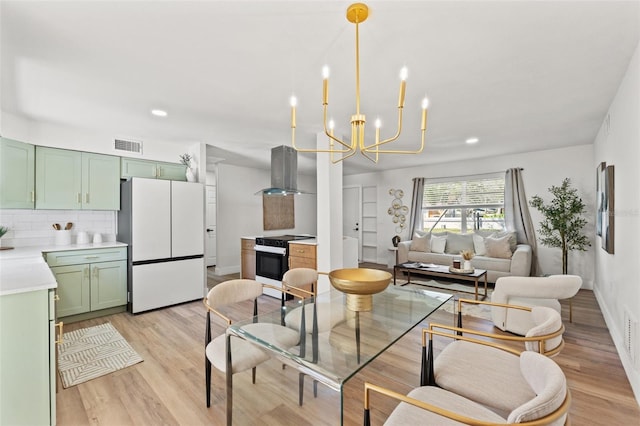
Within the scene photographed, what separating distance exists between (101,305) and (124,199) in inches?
54.3

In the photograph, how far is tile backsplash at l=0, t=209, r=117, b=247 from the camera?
350 cm

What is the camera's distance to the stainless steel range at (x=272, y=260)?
14.8ft

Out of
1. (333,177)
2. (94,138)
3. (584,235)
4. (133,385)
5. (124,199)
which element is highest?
(94,138)

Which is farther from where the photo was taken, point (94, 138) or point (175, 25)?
point (94, 138)

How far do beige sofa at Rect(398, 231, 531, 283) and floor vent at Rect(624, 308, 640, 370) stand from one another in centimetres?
255

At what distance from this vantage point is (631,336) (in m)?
2.20

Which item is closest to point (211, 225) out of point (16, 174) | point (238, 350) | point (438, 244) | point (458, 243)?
point (16, 174)

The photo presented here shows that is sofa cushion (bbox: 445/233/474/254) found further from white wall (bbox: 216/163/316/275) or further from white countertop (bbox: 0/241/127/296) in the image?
white countertop (bbox: 0/241/127/296)

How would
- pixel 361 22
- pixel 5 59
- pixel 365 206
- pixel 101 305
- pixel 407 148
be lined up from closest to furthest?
pixel 361 22, pixel 5 59, pixel 101 305, pixel 407 148, pixel 365 206

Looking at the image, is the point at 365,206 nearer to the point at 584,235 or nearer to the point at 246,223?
the point at 246,223

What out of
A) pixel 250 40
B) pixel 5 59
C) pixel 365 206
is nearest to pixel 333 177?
pixel 250 40

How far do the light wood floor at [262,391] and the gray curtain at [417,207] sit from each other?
12.7 ft

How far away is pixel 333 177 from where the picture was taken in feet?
13.0

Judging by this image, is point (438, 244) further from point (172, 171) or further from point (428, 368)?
point (172, 171)
